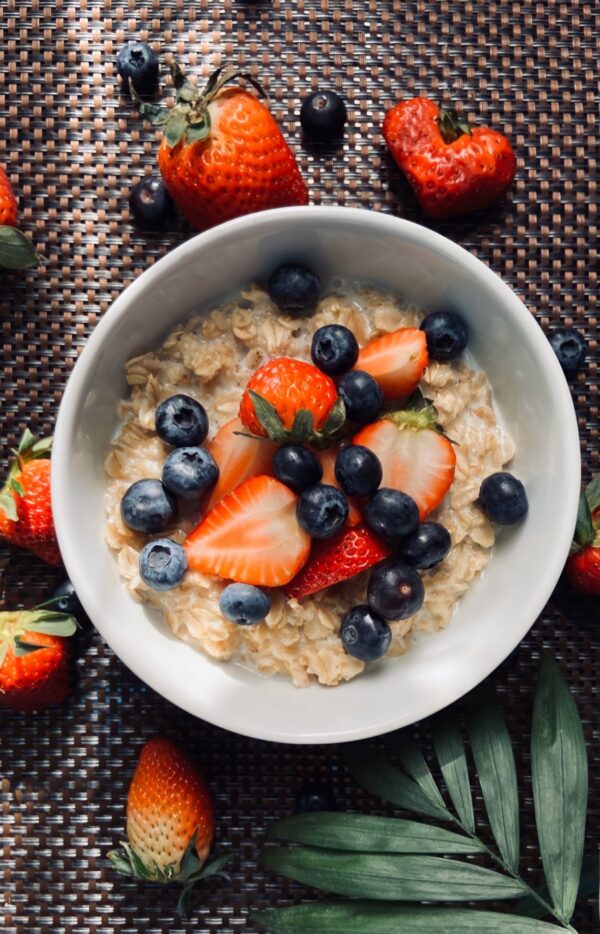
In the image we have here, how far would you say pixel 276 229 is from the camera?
133 cm

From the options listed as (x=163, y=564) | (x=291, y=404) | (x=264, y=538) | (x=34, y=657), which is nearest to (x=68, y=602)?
(x=34, y=657)

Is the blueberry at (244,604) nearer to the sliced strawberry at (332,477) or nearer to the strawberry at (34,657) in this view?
the sliced strawberry at (332,477)

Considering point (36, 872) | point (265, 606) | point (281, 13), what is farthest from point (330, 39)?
point (36, 872)

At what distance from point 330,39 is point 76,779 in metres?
1.18

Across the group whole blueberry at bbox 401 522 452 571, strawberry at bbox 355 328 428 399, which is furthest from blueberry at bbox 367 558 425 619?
strawberry at bbox 355 328 428 399

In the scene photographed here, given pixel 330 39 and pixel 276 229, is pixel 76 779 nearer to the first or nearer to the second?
pixel 276 229

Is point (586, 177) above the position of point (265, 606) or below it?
above

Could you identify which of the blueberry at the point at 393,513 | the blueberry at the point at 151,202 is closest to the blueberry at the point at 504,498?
the blueberry at the point at 393,513

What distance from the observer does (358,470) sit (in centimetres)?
126

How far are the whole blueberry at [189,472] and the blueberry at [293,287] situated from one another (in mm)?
236

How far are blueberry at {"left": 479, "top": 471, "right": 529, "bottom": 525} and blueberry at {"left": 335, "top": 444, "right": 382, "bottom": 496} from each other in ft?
0.61

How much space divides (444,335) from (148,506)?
1.48 ft

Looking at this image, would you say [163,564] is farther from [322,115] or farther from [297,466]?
[322,115]

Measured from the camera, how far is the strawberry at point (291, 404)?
4.14 feet
